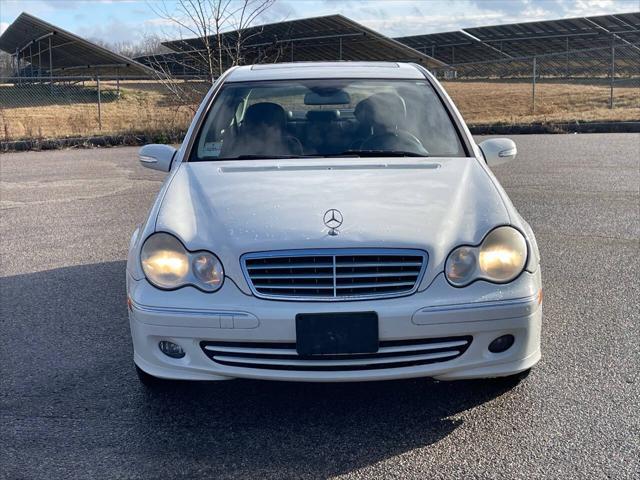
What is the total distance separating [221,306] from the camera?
2.88 m

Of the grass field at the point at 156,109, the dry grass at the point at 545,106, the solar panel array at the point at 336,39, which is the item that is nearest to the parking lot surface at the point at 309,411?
the grass field at the point at 156,109

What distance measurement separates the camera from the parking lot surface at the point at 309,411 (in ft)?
9.09

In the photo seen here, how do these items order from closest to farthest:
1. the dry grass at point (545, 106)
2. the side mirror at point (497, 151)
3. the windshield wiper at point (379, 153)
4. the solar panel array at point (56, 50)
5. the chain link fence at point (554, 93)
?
the windshield wiper at point (379, 153), the side mirror at point (497, 151), the dry grass at point (545, 106), the chain link fence at point (554, 93), the solar panel array at point (56, 50)

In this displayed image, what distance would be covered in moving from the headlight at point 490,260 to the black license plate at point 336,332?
422mm

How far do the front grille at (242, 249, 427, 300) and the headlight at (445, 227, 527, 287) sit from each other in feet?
0.49

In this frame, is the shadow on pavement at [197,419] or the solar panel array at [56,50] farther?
the solar panel array at [56,50]

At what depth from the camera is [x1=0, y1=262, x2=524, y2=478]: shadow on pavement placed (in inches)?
110

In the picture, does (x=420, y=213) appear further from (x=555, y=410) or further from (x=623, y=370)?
(x=623, y=370)

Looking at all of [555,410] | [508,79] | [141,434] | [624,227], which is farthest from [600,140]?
[508,79]

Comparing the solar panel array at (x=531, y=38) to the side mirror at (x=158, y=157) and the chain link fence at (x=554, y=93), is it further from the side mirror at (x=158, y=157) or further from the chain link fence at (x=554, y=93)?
the side mirror at (x=158, y=157)

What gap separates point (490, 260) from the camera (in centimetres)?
302

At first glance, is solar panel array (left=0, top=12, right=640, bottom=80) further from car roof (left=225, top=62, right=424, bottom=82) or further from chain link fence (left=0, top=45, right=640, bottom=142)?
car roof (left=225, top=62, right=424, bottom=82)

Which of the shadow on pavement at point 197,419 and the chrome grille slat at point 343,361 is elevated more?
the chrome grille slat at point 343,361

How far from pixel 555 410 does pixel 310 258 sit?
1336mm
